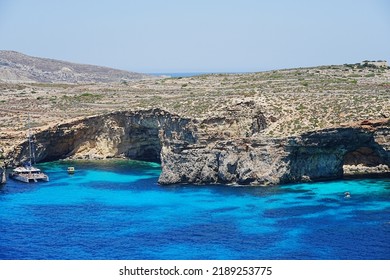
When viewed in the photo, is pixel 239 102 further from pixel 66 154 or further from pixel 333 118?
pixel 66 154

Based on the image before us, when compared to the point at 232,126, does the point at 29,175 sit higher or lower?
lower

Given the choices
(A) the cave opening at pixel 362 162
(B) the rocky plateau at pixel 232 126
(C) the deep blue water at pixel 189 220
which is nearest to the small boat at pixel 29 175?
(C) the deep blue water at pixel 189 220

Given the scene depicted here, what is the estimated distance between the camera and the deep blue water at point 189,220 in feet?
161

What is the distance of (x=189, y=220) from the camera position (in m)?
57.7

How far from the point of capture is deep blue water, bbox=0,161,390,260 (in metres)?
49.1

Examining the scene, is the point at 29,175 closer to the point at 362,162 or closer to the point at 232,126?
the point at 232,126

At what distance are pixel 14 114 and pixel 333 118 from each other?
42.5 meters

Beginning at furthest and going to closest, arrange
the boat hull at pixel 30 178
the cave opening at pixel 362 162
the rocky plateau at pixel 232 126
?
1. the boat hull at pixel 30 178
2. the cave opening at pixel 362 162
3. the rocky plateau at pixel 232 126

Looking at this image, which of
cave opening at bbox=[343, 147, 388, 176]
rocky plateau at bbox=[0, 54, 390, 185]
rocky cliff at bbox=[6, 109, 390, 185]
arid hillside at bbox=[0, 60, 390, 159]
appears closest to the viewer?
rocky cliff at bbox=[6, 109, 390, 185]

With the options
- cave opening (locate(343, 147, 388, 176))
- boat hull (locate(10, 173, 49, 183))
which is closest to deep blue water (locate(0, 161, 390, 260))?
boat hull (locate(10, 173, 49, 183))

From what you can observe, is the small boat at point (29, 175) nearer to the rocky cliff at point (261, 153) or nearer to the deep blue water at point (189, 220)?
the deep blue water at point (189, 220)

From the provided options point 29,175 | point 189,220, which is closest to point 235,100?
point 29,175

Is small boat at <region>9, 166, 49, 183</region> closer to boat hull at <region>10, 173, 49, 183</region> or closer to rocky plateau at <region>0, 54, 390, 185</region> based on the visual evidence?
boat hull at <region>10, 173, 49, 183</region>

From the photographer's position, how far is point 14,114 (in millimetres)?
94875
